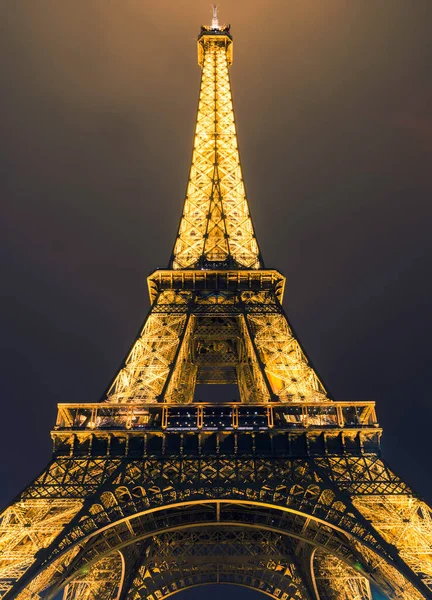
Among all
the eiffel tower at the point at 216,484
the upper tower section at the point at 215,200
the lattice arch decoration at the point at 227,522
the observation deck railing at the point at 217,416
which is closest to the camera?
the lattice arch decoration at the point at 227,522

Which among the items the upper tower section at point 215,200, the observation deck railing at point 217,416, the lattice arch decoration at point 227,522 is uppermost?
the upper tower section at point 215,200

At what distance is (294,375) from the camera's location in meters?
23.4

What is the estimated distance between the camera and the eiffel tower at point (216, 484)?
54.5ft

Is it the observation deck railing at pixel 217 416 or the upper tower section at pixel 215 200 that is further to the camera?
the upper tower section at pixel 215 200

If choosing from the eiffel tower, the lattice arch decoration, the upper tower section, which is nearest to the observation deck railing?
the eiffel tower

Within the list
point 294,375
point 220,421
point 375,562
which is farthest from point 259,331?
point 375,562

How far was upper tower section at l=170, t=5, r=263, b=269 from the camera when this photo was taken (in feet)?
100

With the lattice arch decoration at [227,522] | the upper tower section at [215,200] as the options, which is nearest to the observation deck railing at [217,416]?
the lattice arch decoration at [227,522]

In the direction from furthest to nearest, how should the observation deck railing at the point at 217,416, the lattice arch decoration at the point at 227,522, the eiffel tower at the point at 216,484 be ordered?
the observation deck railing at the point at 217,416 → the eiffel tower at the point at 216,484 → the lattice arch decoration at the point at 227,522

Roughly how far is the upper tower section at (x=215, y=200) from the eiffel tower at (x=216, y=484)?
1.14 m

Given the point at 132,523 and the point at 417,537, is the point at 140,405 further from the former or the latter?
the point at 417,537

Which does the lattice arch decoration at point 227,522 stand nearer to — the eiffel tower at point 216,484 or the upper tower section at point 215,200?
the eiffel tower at point 216,484

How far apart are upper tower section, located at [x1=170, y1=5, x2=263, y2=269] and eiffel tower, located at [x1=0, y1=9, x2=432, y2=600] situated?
1.14 meters

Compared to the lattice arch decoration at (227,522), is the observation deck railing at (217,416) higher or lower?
higher
